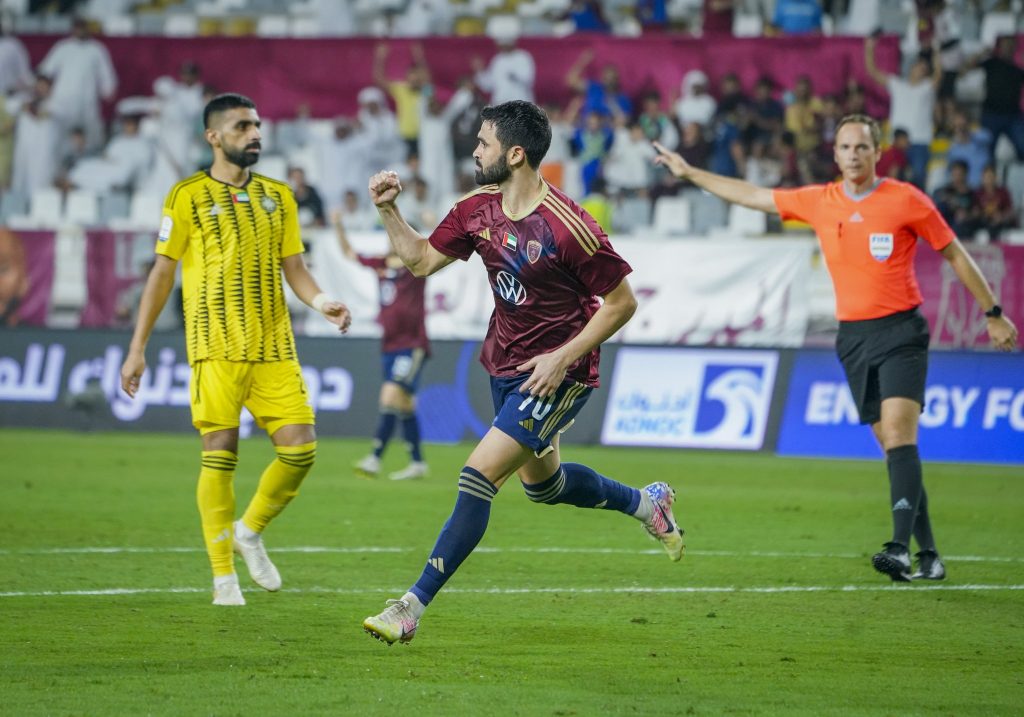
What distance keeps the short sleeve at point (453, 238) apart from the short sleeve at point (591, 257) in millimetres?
527

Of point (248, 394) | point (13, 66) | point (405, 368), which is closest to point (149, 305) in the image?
point (248, 394)

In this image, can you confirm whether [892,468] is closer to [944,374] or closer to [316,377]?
[944,374]

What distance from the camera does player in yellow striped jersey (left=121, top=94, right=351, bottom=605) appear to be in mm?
7730

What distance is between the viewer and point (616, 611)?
7668 mm

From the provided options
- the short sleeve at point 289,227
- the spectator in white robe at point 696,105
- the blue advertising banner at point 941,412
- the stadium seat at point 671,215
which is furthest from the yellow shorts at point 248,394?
the spectator in white robe at point 696,105

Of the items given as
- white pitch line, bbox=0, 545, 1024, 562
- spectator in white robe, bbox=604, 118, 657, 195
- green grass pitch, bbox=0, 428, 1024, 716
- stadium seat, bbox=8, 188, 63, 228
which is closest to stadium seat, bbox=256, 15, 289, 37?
stadium seat, bbox=8, 188, 63, 228

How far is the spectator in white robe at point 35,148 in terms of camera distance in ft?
77.1

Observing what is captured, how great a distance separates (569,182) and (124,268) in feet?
20.8

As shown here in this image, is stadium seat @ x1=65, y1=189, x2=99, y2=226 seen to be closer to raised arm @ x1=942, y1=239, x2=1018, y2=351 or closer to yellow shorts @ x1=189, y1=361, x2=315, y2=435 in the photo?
yellow shorts @ x1=189, y1=361, x2=315, y2=435

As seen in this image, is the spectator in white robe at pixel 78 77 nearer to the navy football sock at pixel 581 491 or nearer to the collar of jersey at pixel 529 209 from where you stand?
the navy football sock at pixel 581 491

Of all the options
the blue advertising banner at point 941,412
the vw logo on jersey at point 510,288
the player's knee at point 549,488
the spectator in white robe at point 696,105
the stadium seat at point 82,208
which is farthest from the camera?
the stadium seat at point 82,208

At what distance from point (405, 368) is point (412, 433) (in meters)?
0.63

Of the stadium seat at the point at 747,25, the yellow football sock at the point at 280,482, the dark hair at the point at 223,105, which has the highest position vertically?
the stadium seat at the point at 747,25

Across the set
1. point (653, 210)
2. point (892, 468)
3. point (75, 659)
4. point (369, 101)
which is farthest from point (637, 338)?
point (75, 659)
